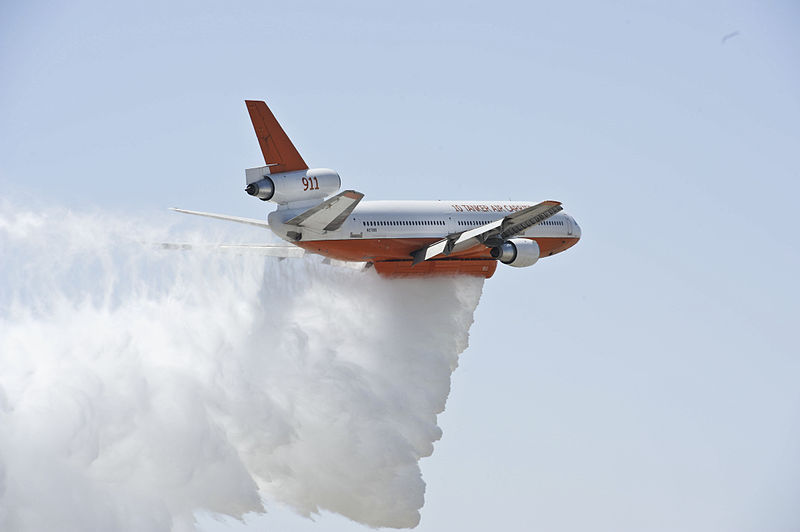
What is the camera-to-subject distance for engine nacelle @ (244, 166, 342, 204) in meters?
46.1

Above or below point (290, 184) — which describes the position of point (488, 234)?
below

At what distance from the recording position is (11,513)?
36.4 meters

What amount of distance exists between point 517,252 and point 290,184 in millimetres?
10862

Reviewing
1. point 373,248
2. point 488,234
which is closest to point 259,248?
point 373,248

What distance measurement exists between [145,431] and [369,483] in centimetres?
978

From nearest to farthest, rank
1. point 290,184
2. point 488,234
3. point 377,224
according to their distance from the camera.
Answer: point 290,184
point 377,224
point 488,234

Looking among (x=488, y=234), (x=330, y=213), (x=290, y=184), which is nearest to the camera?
(x=290, y=184)

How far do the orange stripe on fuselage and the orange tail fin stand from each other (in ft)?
11.2

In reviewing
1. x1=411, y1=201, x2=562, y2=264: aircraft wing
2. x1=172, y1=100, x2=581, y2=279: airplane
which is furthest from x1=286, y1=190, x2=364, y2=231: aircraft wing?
x1=411, y1=201, x2=562, y2=264: aircraft wing

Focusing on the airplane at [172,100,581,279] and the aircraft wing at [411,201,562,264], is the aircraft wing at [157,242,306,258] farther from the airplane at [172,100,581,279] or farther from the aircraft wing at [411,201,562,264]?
the aircraft wing at [411,201,562,264]

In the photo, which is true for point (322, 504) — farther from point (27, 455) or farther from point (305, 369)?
point (27, 455)

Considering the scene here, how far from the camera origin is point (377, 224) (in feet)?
165

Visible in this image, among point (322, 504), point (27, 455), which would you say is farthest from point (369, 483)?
point (27, 455)

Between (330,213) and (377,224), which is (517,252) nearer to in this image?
(377,224)
